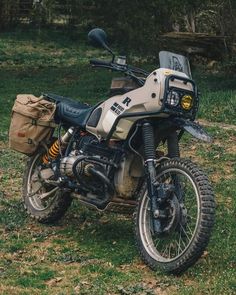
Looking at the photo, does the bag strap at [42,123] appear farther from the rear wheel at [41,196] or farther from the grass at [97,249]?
the grass at [97,249]

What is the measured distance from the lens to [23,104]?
7406mm

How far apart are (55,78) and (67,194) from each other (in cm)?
1403

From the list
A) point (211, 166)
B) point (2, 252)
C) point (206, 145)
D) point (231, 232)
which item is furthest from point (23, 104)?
point (206, 145)

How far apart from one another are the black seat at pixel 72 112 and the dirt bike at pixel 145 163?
0.01m

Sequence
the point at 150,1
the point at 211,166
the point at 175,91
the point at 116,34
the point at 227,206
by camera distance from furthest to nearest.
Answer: the point at 116,34 < the point at 150,1 < the point at 211,166 < the point at 227,206 < the point at 175,91

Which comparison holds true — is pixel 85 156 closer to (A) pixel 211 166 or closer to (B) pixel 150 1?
(A) pixel 211 166

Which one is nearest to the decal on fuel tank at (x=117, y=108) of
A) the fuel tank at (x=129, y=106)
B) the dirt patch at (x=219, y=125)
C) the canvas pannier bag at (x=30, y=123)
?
the fuel tank at (x=129, y=106)

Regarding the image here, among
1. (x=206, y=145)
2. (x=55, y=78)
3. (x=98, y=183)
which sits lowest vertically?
(x=55, y=78)

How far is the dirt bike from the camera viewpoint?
5.85 metres

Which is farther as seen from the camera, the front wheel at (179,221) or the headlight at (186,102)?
the headlight at (186,102)

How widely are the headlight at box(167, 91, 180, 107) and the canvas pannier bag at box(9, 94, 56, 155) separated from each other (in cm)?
164

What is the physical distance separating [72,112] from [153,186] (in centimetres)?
148

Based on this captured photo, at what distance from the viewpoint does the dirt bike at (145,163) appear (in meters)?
5.85

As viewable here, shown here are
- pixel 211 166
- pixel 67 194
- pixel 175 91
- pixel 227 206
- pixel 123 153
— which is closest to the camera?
pixel 175 91
